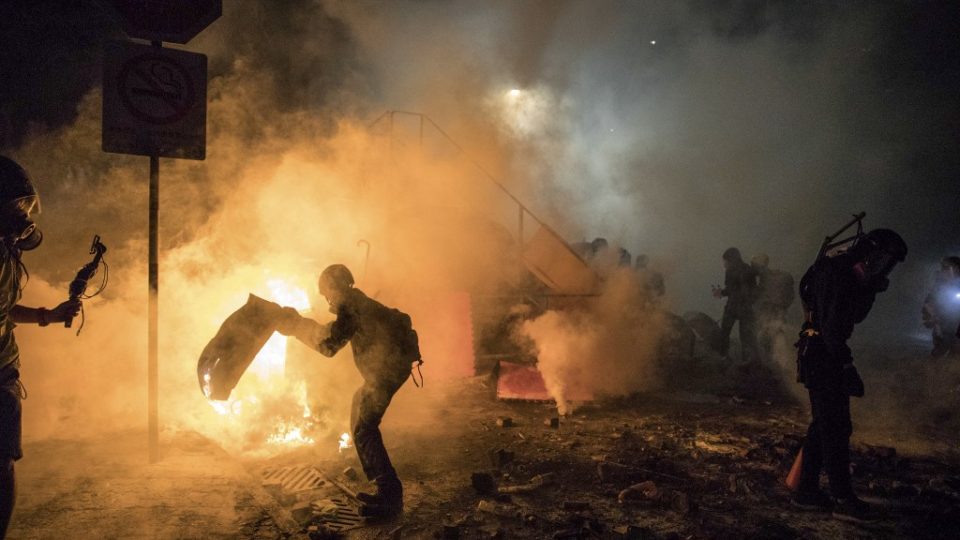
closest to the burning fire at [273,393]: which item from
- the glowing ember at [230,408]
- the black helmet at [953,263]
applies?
the glowing ember at [230,408]

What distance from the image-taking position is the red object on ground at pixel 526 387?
306 inches

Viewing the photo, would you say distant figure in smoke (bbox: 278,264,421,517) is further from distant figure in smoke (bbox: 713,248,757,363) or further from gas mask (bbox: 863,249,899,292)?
distant figure in smoke (bbox: 713,248,757,363)

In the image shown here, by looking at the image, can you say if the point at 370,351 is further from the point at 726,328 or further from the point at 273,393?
the point at 726,328

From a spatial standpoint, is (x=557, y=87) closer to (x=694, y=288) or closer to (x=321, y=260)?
(x=694, y=288)

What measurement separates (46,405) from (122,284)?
2.01m

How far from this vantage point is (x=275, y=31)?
42.4ft

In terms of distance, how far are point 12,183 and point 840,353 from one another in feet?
19.5

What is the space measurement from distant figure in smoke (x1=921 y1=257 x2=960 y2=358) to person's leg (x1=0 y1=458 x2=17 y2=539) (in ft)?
37.6

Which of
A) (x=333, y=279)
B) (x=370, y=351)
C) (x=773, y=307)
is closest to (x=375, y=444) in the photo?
(x=370, y=351)

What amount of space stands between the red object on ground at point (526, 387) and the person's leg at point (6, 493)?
5.53 m

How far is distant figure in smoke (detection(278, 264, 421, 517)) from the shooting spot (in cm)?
436

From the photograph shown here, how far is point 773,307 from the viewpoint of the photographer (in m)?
11.0

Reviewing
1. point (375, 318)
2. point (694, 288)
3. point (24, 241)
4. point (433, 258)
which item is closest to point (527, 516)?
point (375, 318)

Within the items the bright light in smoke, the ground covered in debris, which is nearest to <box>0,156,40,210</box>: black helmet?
the ground covered in debris
